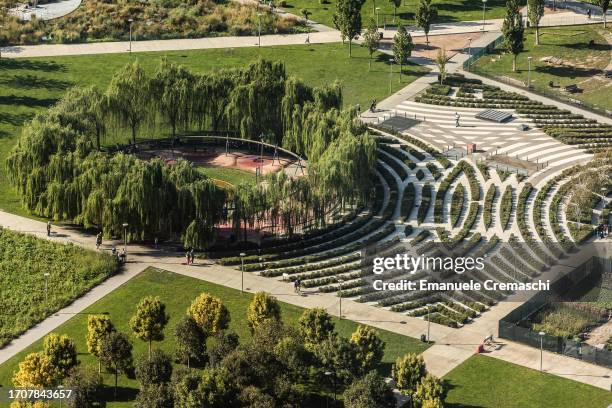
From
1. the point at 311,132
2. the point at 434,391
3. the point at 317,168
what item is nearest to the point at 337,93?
the point at 311,132

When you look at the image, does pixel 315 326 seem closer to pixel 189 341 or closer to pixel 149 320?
pixel 189 341

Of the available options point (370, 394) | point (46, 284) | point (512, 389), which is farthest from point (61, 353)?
point (512, 389)

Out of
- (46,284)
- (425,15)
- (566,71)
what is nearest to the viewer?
(46,284)

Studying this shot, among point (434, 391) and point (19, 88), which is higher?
point (19, 88)

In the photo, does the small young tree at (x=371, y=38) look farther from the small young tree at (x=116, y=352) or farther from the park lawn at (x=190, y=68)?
the small young tree at (x=116, y=352)

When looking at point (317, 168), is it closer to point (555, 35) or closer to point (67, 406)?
point (67, 406)

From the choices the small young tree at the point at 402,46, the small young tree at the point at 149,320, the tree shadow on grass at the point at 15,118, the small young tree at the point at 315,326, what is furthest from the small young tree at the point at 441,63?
the small young tree at the point at 149,320

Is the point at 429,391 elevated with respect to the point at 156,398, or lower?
lower
